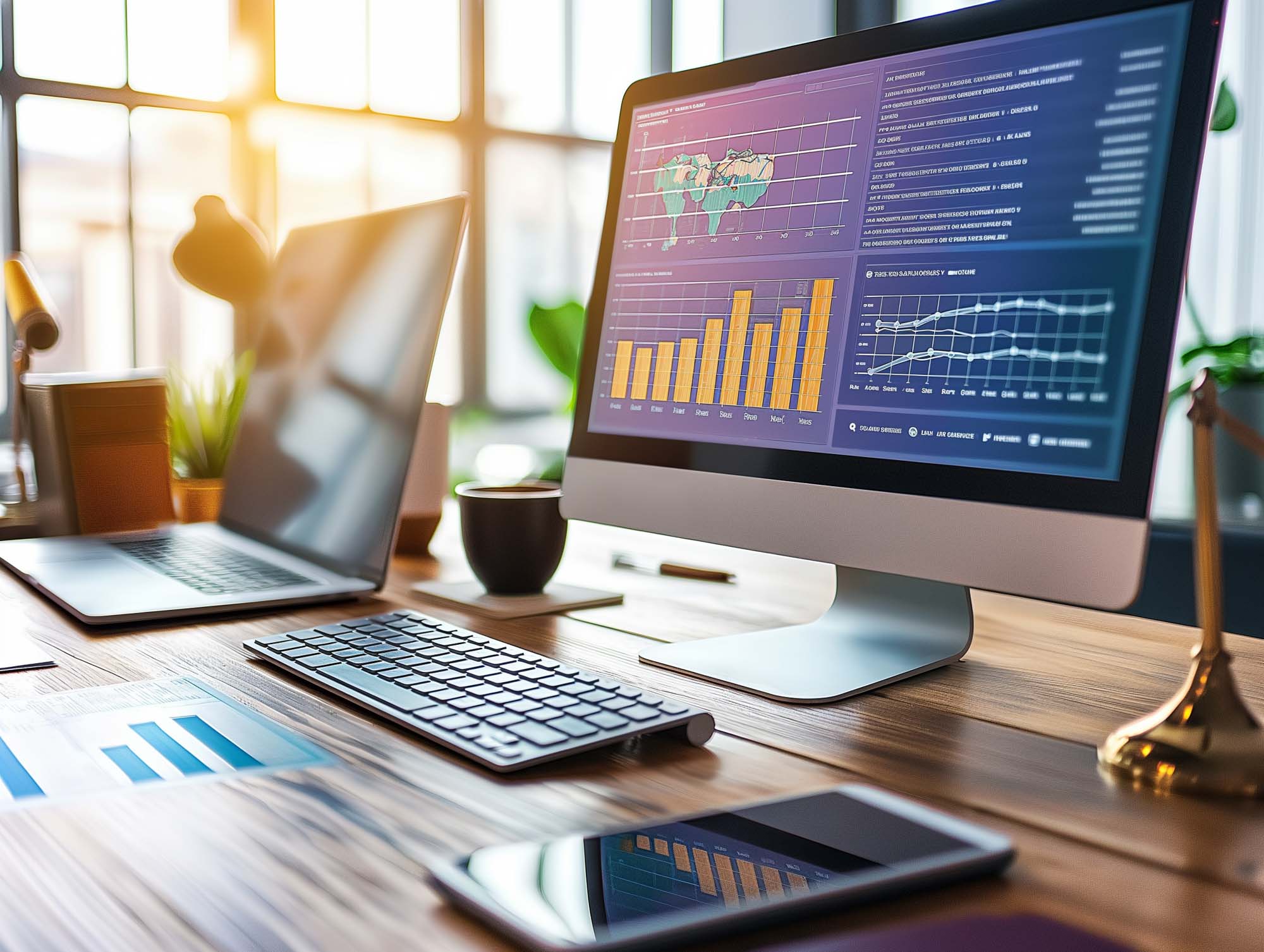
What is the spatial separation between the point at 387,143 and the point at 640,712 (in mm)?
3776

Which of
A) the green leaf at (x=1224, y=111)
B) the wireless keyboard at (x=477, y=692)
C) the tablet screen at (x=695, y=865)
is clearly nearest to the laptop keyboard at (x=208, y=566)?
the wireless keyboard at (x=477, y=692)

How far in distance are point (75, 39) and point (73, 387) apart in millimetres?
2392

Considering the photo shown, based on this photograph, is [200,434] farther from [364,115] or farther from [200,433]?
[364,115]

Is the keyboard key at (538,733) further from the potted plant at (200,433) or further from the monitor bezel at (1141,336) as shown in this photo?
the potted plant at (200,433)

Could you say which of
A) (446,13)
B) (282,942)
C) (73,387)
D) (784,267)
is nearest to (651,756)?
(282,942)

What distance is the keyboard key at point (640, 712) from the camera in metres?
0.65

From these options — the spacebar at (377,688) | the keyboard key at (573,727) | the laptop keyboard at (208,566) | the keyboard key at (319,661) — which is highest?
the keyboard key at (573,727)

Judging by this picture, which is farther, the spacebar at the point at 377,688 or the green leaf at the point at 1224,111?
the green leaf at the point at 1224,111

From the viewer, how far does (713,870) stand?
1.51 feet

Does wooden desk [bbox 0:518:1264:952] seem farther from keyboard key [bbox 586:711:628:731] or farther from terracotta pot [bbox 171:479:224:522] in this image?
terracotta pot [bbox 171:479:224:522]

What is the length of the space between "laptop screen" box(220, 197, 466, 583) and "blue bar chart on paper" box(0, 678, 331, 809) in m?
0.35

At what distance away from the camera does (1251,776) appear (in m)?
0.57

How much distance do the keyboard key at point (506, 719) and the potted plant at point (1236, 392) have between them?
7.83ft

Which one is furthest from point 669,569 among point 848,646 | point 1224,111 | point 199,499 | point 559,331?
point 559,331
